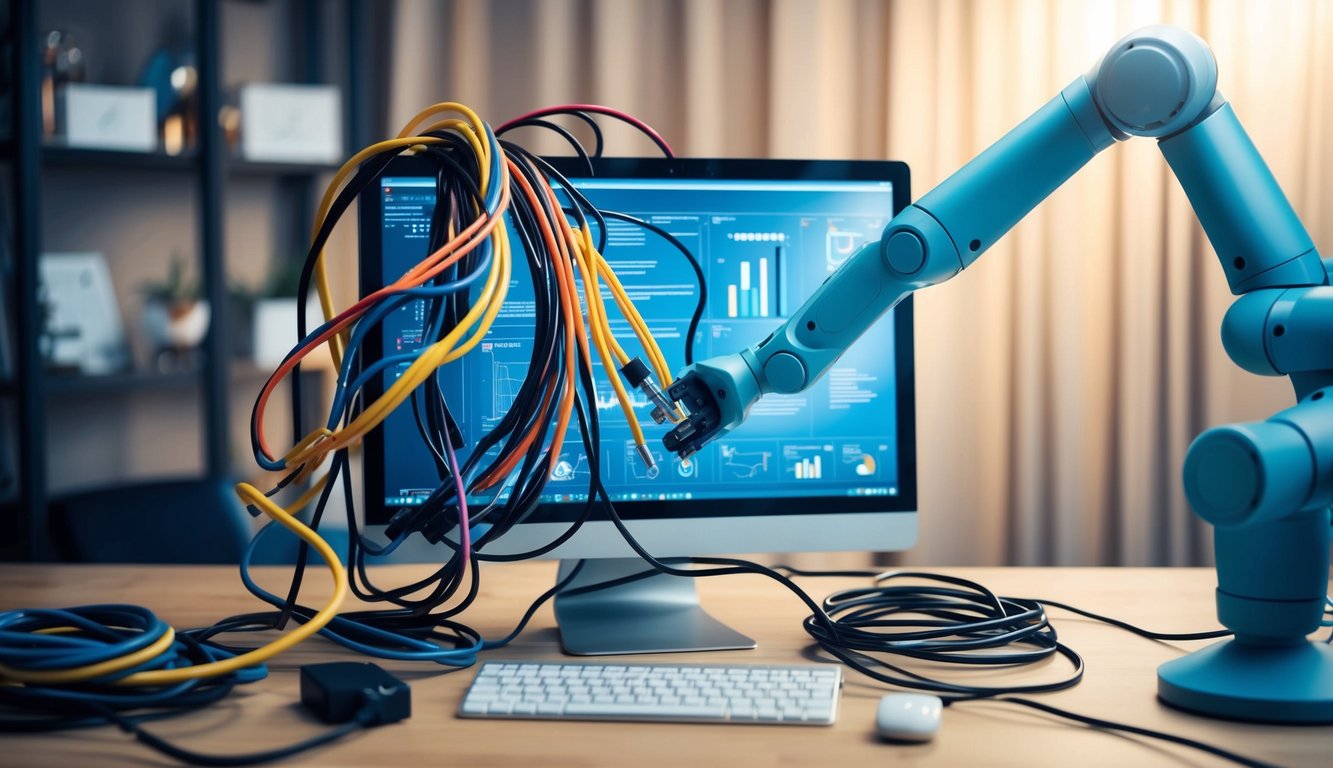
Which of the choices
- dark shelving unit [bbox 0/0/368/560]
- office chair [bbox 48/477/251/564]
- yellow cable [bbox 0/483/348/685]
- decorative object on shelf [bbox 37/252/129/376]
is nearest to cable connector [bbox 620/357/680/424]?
yellow cable [bbox 0/483/348/685]

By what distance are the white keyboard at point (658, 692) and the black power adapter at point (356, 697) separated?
5 centimetres

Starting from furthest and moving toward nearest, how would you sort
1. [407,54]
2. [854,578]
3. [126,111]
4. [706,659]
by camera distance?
1. [407,54]
2. [126,111]
3. [854,578]
4. [706,659]

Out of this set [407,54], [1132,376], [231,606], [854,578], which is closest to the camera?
[231,606]

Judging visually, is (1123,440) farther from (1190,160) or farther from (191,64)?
(191,64)

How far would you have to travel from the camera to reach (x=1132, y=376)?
7.89ft

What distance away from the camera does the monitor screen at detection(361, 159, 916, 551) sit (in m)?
0.96

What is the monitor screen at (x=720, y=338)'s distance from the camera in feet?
3.15

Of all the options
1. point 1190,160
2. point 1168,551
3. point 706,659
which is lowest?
point 1168,551

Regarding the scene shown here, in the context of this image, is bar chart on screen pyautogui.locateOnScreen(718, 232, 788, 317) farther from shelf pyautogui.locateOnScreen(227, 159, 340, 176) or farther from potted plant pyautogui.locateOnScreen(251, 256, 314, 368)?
shelf pyautogui.locateOnScreen(227, 159, 340, 176)

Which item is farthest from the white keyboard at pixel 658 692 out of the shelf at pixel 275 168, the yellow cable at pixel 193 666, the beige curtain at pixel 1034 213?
the shelf at pixel 275 168

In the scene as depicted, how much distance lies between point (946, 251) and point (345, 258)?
2168mm

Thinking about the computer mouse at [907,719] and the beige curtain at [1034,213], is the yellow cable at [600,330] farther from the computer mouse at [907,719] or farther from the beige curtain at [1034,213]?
the beige curtain at [1034,213]

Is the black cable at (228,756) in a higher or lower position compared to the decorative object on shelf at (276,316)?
lower

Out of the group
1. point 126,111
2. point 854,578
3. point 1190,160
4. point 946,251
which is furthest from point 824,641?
point 126,111
